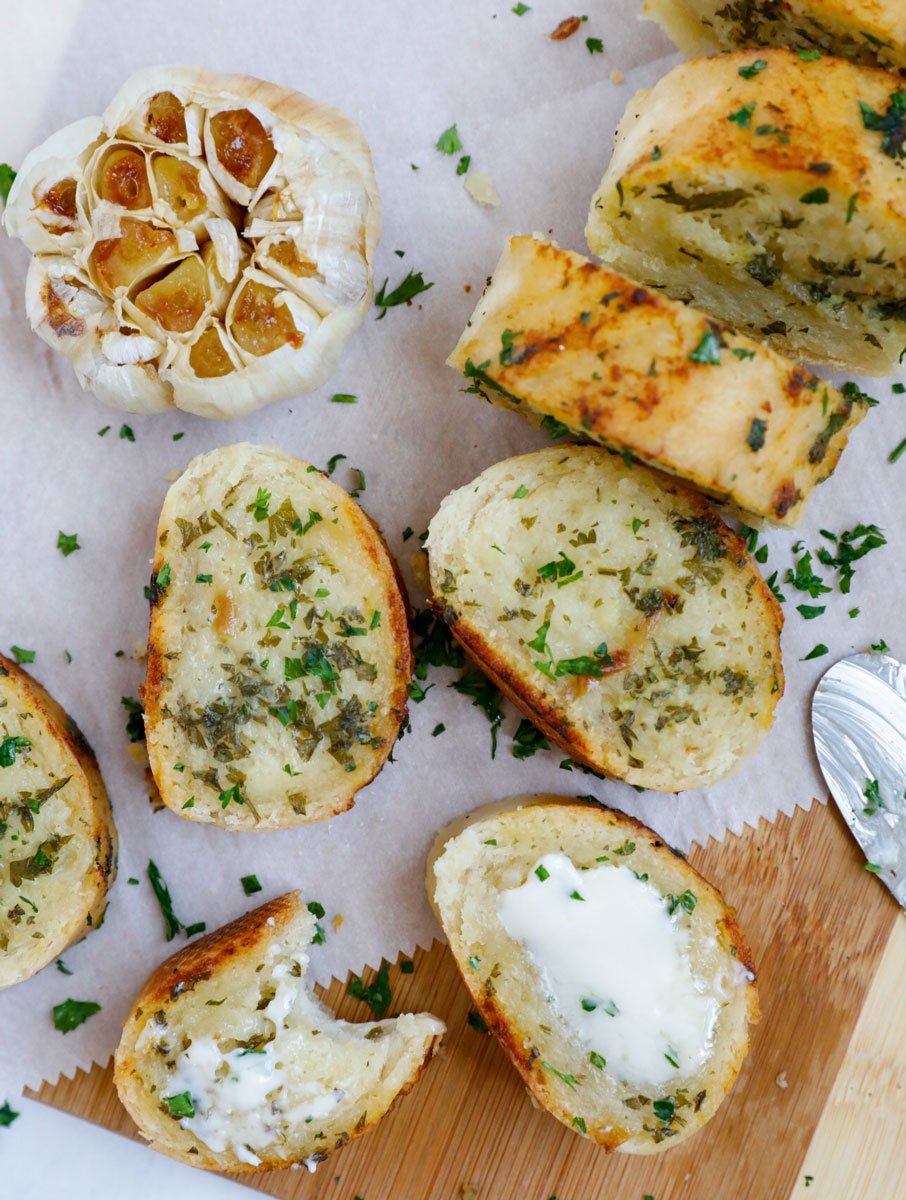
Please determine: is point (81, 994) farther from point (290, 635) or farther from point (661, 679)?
point (661, 679)

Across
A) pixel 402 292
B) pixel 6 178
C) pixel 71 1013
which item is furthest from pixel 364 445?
pixel 71 1013

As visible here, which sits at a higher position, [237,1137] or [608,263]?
[608,263]

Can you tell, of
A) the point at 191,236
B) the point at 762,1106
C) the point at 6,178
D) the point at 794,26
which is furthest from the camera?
the point at 762,1106

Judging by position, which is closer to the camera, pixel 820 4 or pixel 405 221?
pixel 820 4

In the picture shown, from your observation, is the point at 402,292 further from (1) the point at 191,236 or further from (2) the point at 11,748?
(2) the point at 11,748

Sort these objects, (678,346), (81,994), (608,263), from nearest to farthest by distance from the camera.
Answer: (678,346) → (608,263) → (81,994)

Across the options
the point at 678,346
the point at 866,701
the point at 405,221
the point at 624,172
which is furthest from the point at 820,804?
the point at 405,221
